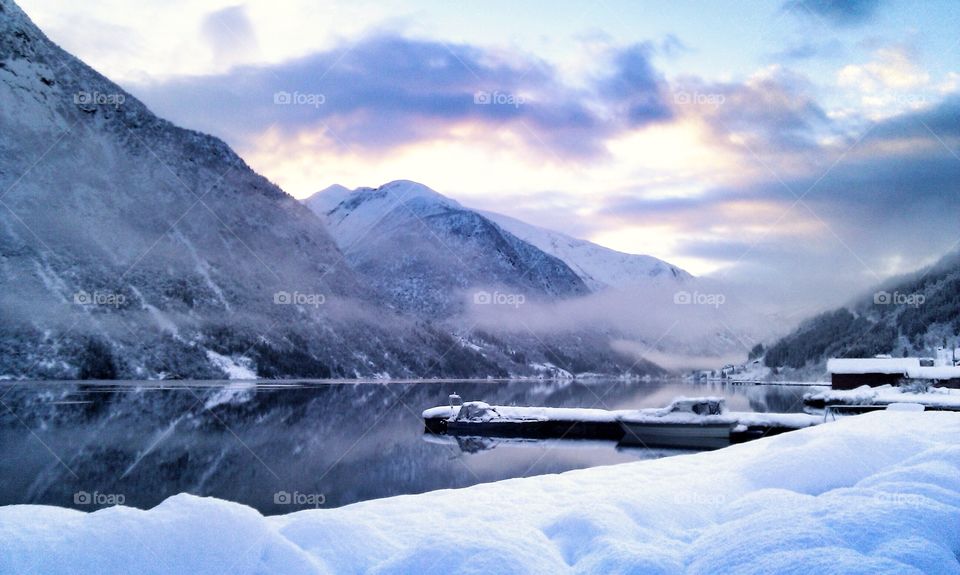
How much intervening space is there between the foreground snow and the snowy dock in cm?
3832

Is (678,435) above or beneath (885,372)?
beneath

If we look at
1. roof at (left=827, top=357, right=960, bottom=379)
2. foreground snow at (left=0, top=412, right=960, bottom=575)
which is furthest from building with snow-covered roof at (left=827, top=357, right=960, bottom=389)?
foreground snow at (left=0, top=412, right=960, bottom=575)

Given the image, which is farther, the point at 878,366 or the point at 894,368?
the point at 878,366

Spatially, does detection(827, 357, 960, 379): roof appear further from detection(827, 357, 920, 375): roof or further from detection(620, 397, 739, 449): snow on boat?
detection(620, 397, 739, 449): snow on boat

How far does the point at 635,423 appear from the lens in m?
50.4

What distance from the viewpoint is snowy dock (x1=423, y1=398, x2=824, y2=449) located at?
157 feet

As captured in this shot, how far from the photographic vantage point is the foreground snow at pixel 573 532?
7.12 m

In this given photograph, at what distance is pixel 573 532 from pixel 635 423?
43.4m

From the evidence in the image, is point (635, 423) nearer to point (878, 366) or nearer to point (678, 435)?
point (678, 435)

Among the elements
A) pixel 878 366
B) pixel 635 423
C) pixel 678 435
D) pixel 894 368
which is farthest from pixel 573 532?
pixel 878 366

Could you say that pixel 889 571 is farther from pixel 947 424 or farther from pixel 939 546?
pixel 947 424

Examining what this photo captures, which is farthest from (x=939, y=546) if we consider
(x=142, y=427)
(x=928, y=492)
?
(x=142, y=427)

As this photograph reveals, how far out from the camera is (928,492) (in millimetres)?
8695

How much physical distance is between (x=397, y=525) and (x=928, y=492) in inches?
281
